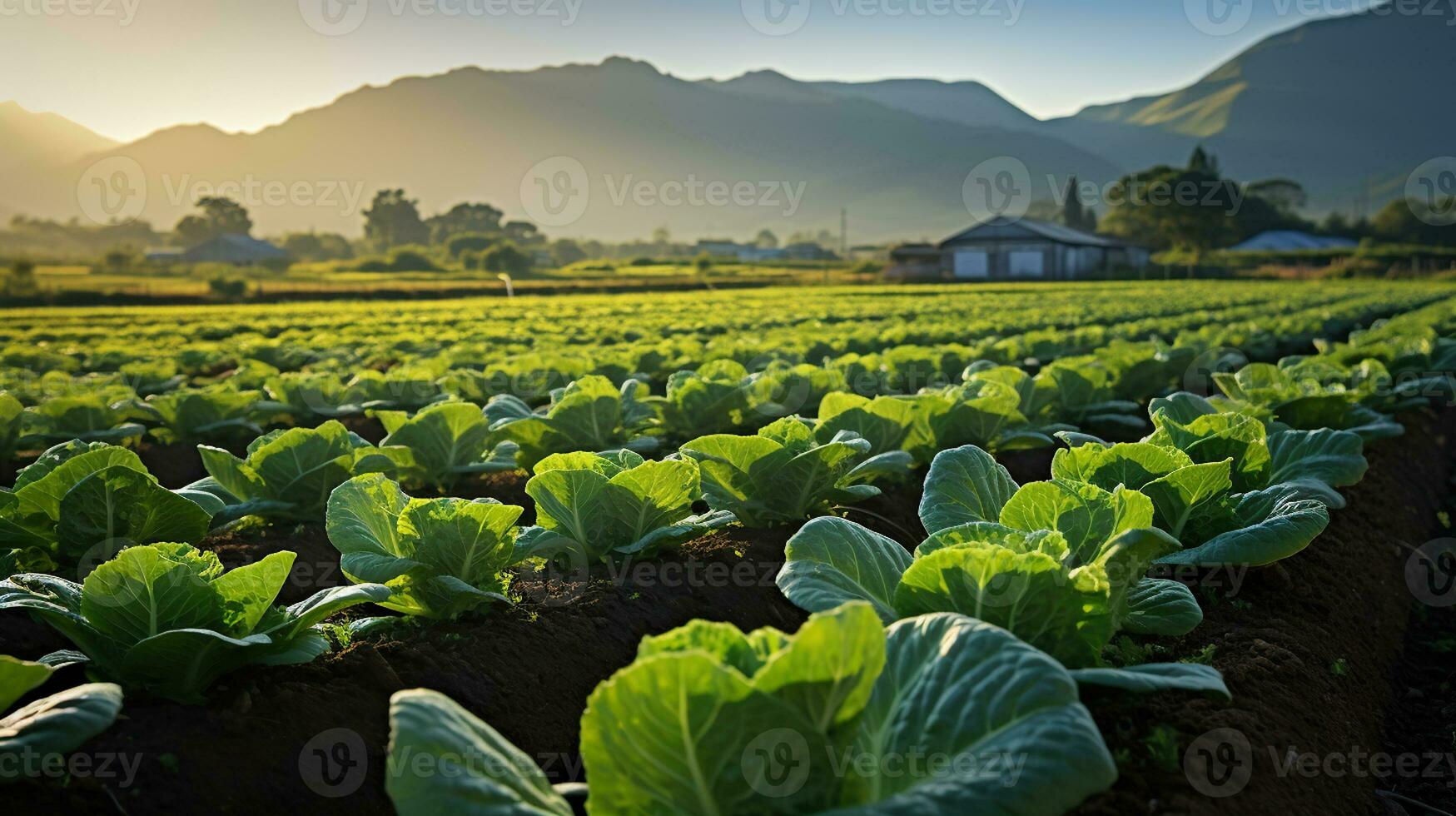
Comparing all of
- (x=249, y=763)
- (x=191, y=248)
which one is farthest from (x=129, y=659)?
(x=191, y=248)

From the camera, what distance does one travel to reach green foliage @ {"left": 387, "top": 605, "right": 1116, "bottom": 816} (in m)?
1.45

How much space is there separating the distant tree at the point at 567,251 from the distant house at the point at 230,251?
2999 cm

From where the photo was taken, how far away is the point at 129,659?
2.32 metres

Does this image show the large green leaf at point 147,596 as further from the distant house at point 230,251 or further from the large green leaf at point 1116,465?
the distant house at point 230,251

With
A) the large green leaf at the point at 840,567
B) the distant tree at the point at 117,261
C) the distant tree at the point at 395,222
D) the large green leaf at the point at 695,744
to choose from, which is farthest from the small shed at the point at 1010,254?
the distant tree at the point at 395,222

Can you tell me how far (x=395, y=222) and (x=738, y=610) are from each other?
125 m

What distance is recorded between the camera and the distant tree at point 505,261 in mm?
66000

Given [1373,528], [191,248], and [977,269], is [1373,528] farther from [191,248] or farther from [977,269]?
[191,248]

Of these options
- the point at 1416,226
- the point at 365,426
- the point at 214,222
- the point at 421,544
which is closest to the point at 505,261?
the point at 365,426

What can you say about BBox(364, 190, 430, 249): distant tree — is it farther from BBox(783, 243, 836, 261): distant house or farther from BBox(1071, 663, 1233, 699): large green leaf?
BBox(1071, 663, 1233, 699): large green leaf

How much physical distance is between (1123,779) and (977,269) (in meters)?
60.1

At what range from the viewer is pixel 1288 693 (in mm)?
2719

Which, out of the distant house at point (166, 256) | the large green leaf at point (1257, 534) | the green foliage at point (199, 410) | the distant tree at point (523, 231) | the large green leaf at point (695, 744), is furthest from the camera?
the distant tree at point (523, 231)

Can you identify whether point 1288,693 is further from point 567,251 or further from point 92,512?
point 567,251
